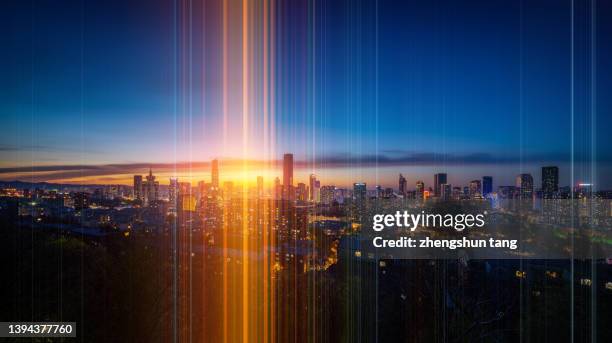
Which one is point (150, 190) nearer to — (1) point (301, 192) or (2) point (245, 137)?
(1) point (301, 192)

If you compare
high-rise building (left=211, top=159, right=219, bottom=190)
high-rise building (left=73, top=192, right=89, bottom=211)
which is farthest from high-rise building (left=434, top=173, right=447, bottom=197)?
high-rise building (left=73, top=192, right=89, bottom=211)

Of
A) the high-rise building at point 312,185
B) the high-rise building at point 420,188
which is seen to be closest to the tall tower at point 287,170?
the high-rise building at point 312,185

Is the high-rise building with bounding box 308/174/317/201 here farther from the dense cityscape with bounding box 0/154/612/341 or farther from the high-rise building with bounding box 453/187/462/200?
the high-rise building with bounding box 453/187/462/200

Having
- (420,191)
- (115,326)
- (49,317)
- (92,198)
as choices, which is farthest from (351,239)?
(92,198)

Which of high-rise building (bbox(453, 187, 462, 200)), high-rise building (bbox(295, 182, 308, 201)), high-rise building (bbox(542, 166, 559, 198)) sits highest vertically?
high-rise building (bbox(542, 166, 559, 198))

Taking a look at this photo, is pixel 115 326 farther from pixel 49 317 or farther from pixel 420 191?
pixel 420 191
